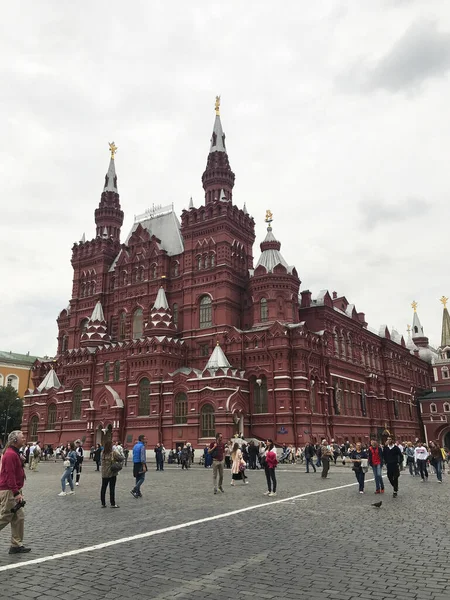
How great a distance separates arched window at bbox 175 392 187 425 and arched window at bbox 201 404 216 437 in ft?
7.35

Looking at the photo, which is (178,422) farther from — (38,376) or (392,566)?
(392,566)

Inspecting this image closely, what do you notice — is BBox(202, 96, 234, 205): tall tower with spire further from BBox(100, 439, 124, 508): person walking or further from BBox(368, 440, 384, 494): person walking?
BBox(100, 439, 124, 508): person walking

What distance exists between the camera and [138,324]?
5547cm

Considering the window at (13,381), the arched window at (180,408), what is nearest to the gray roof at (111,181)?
the arched window at (180,408)

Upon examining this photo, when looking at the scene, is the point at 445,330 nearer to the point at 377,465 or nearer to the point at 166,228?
the point at 166,228

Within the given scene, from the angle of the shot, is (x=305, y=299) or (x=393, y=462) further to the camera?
(x=305, y=299)

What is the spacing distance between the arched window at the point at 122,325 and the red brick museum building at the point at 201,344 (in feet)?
0.40

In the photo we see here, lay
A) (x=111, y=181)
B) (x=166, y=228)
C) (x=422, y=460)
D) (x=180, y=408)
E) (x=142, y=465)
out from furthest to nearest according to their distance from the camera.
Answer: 1. (x=111, y=181)
2. (x=166, y=228)
3. (x=180, y=408)
4. (x=422, y=460)
5. (x=142, y=465)

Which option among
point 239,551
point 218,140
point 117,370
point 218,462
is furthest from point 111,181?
point 239,551

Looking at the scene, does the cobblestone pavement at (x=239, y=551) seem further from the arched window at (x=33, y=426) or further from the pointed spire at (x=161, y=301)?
the arched window at (x=33, y=426)

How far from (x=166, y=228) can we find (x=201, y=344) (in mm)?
17446

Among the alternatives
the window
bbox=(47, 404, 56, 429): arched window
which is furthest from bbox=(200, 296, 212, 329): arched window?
the window

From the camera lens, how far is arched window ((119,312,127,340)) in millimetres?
56312

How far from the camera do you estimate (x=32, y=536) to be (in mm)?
10234
